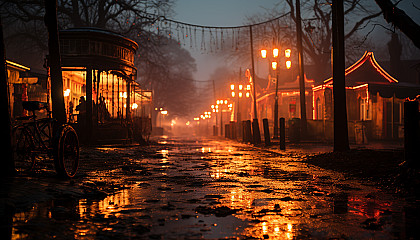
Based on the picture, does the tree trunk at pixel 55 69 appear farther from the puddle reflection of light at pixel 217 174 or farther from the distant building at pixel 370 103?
the distant building at pixel 370 103

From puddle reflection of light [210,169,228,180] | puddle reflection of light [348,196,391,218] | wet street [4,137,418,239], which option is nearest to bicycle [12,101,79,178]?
wet street [4,137,418,239]

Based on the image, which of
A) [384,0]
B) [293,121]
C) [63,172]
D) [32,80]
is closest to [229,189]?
[63,172]

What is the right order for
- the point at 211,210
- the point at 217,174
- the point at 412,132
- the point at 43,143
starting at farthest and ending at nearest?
the point at 217,174, the point at 412,132, the point at 43,143, the point at 211,210

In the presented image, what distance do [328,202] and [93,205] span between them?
303 centimetres

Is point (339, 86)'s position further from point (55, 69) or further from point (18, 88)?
point (18, 88)

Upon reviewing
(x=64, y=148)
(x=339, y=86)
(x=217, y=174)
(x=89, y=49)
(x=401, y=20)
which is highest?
(x=89, y=49)

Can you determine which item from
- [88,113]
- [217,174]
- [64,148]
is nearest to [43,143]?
[64,148]

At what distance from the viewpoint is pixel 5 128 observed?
673 cm

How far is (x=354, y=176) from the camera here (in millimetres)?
8742

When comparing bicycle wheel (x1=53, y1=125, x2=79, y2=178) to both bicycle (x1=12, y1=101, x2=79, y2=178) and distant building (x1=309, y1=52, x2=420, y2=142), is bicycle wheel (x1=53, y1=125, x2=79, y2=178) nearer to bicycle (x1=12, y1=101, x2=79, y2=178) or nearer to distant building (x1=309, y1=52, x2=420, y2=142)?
bicycle (x1=12, y1=101, x2=79, y2=178)

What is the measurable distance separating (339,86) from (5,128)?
1033 centimetres

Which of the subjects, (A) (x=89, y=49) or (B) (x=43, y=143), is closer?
(B) (x=43, y=143)

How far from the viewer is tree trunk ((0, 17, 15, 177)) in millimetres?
6570

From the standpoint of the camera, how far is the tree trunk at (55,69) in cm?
927
